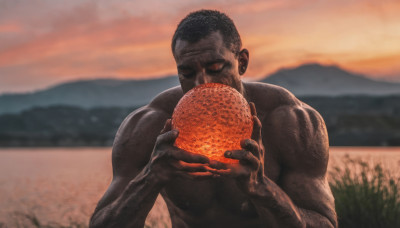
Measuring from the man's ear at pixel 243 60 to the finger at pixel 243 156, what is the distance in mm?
1253

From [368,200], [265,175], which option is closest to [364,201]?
[368,200]

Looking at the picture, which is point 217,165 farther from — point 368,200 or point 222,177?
point 368,200

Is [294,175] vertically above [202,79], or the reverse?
[202,79]

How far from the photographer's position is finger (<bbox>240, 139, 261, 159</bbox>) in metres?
2.67

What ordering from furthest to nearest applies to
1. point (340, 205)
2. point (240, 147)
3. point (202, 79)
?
1. point (340, 205)
2. point (202, 79)
3. point (240, 147)

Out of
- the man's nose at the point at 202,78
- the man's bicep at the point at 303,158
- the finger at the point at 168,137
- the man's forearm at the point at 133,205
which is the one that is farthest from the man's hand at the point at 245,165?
the man's bicep at the point at 303,158

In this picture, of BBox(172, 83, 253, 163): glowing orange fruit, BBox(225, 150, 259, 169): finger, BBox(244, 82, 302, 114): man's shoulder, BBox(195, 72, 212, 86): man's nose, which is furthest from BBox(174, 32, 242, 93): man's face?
BBox(225, 150, 259, 169): finger

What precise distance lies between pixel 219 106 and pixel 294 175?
1.15m

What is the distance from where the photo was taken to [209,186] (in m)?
3.75

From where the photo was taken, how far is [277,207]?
308 centimetres

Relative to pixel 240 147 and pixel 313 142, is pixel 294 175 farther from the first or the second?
pixel 240 147

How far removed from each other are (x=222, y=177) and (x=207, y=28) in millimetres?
1033

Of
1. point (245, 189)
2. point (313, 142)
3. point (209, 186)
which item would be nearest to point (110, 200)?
point (209, 186)

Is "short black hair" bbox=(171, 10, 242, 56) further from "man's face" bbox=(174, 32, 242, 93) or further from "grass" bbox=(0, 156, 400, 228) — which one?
"grass" bbox=(0, 156, 400, 228)
